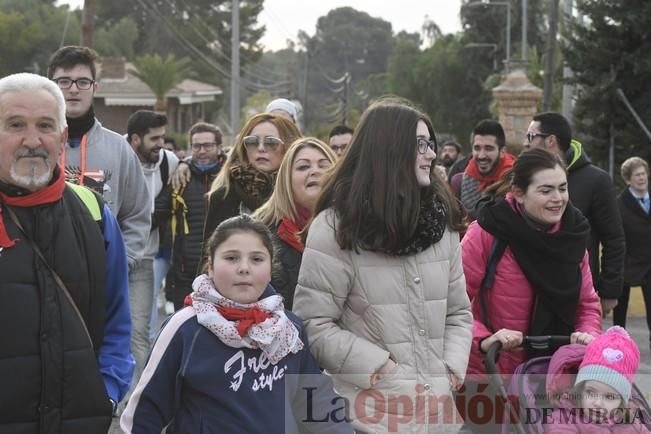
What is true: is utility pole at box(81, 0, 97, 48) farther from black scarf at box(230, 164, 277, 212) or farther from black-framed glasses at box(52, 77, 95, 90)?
black-framed glasses at box(52, 77, 95, 90)

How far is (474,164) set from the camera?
29.8 feet

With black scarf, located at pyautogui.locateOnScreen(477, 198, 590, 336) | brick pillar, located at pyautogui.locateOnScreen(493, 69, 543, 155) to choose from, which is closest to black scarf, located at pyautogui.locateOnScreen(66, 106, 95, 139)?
black scarf, located at pyautogui.locateOnScreen(477, 198, 590, 336)

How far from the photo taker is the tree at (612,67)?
73.8ft

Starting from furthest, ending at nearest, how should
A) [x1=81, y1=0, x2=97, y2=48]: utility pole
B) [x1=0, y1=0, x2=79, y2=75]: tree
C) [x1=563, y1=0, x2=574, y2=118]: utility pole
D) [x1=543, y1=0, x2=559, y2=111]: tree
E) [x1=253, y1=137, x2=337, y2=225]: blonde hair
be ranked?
[x1=0, y1=0, x2=79, y2=75]: tree → [x1=563, y1=0, x2=574, y2=118]: utility pole → [x1=543, y1=0, x2=559, y2=111]: tree → [x1=81, y1=0, x2=97, y2=48]: utility pole → [x1=253, y1=137, x2=337, y2=225]: blonde hair

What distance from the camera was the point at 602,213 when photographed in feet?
24.2

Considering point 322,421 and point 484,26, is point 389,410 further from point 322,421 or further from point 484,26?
point 484,26

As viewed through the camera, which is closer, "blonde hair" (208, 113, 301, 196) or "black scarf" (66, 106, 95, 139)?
"black scarf" (66, 106, 95, 139)

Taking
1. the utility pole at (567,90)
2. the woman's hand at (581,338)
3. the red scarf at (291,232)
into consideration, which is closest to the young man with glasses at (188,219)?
the red scarf at (291,232)

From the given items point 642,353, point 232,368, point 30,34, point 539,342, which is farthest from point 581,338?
point 30,34

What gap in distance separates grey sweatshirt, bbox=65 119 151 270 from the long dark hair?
1929 mm

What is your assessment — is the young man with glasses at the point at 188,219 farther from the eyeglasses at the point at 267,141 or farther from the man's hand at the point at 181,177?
the eyeglasses at the point at 267,141

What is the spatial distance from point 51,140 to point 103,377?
2.73ft

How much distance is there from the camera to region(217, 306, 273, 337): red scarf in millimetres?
3934

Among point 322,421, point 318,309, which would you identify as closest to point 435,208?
point 318,309
